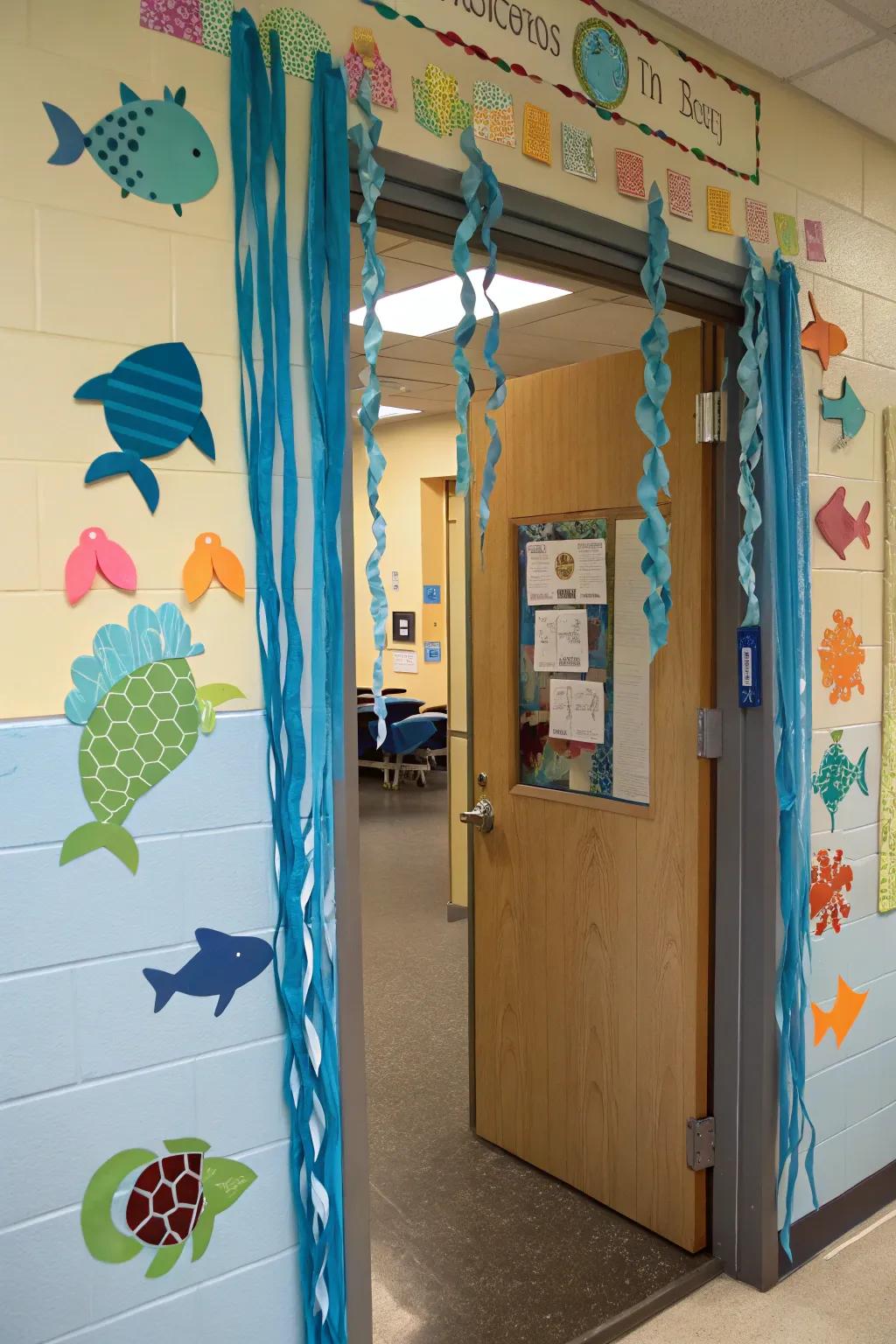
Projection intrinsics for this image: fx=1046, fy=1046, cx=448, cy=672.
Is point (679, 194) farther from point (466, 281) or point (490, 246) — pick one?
point (466, 281)

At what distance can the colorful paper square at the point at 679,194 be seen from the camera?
6.90 ft

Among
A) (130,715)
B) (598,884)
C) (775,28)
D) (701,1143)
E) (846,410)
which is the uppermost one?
(775,28)

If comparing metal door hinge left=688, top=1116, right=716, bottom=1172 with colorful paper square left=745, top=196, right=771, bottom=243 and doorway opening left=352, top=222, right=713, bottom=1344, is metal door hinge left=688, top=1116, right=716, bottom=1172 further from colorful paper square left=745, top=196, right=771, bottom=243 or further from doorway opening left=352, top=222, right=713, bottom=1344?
colorful paper square left=745, top=196, right=771, bottom=243

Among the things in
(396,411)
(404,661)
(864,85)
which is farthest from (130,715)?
(404,661)

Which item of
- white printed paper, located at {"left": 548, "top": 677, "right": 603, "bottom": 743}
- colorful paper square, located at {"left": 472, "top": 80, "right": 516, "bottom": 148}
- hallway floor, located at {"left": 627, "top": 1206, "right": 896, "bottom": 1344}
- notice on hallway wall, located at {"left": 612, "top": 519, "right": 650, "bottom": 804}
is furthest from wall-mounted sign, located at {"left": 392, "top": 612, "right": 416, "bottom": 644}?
colorful paper square, located at {"left": 472, "top": 80, "right": 516, "bottom": 148}

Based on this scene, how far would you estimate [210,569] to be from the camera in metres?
1.51

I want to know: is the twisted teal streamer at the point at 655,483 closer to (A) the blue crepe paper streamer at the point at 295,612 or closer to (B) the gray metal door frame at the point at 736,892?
(B) the gray metal door frame at the point at 736,892

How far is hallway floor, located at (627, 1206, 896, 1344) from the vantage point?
2197mm

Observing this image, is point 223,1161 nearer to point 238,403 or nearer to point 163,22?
point 238,403

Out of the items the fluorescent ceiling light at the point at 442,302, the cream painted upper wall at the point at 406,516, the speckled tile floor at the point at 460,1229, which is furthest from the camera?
the cream painted upper wall at the point at 406,516

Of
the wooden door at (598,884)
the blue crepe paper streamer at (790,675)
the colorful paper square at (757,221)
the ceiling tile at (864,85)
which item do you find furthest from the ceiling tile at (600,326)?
the blue crepe paper streamer at (790,675)

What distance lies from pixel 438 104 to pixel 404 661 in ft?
Result: 25.3

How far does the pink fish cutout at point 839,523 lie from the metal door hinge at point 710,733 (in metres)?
0.50

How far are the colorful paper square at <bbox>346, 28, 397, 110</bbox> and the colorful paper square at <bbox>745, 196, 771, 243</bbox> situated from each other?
37.5 inches
